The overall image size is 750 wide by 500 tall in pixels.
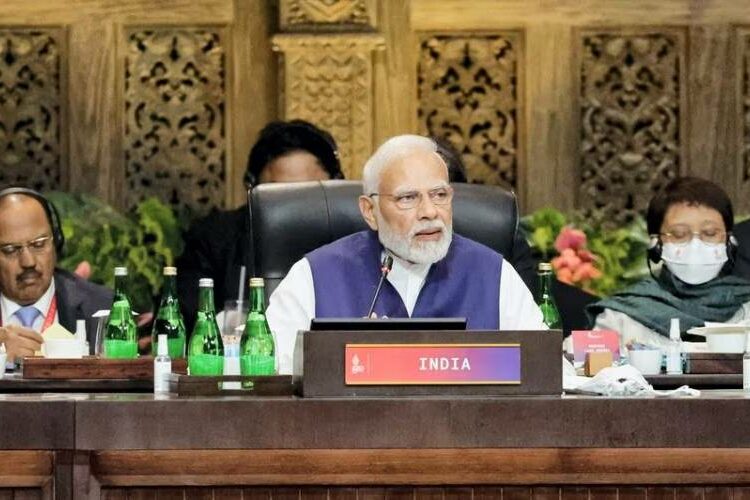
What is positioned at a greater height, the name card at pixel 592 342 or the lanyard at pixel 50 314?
the lanyard at pixel 50 314

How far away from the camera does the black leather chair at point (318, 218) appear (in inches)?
163

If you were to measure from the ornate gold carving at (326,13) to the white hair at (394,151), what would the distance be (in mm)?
2020

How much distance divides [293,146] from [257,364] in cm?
188

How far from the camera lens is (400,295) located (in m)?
4.05

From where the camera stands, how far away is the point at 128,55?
615 centimetres

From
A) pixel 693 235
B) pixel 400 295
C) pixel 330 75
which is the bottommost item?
pixel 400 295

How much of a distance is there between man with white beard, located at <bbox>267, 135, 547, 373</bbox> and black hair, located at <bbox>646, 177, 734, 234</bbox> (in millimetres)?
958

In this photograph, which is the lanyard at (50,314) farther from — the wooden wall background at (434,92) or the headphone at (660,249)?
the headphone at (660,249)

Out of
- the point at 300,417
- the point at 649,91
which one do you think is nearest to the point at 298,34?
the point at 649,91

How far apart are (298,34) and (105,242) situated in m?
1.00

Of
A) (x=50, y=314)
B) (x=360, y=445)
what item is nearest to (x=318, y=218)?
(x=50, y=314)

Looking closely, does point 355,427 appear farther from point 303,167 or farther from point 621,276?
point 621,276

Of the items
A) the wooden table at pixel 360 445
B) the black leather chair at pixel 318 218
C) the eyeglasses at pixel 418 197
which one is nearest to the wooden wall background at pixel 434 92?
the black leather chair at pixel 318 218

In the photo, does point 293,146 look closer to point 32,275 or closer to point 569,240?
point 32,275
